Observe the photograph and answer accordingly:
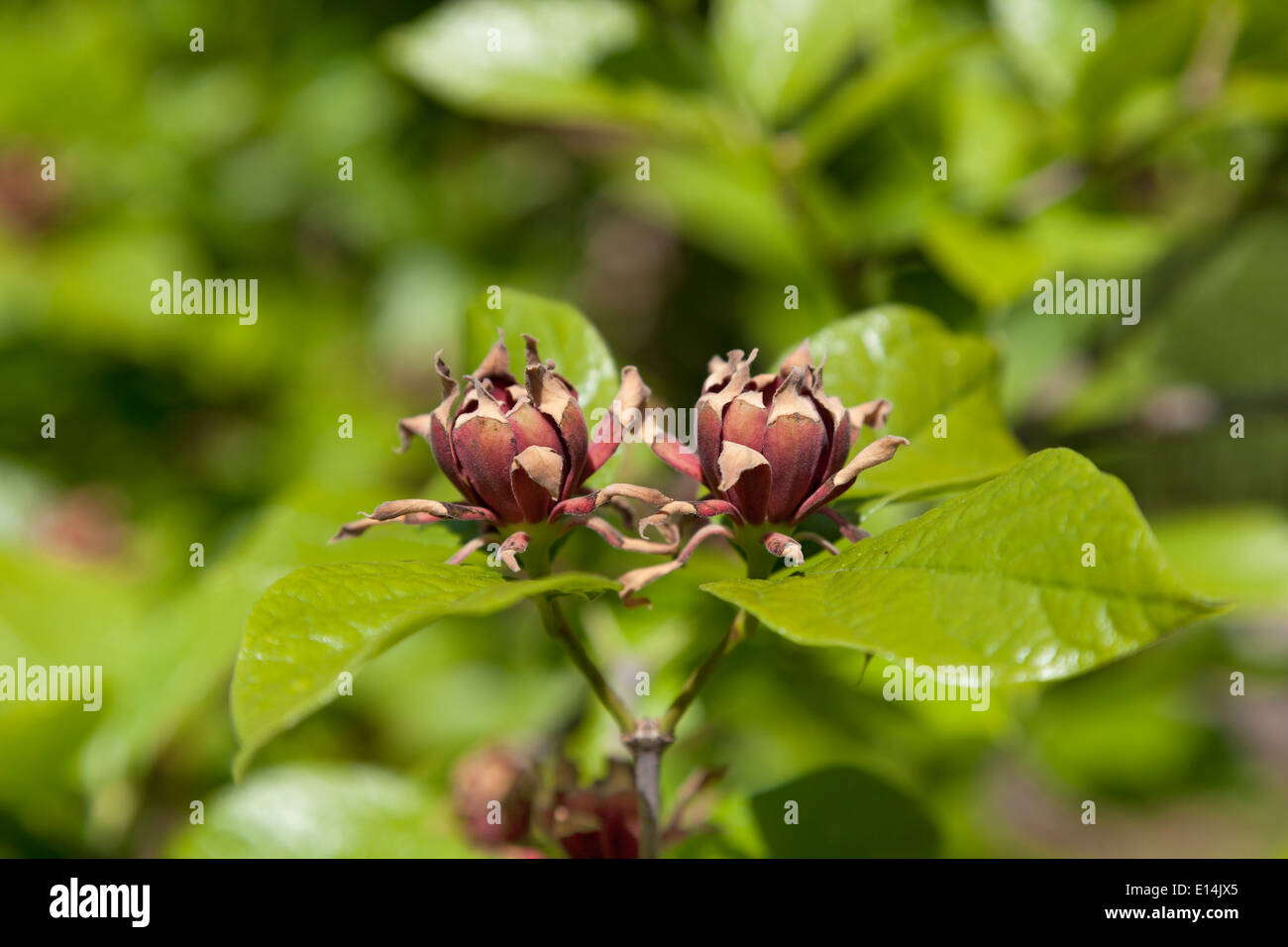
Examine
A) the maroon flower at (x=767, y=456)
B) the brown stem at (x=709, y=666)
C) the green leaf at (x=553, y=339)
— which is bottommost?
the brown stem at (x=709, y=666)

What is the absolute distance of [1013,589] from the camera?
0.59 meters

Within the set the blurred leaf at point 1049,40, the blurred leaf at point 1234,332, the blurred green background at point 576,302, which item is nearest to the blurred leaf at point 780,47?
the blurred green background at point 576,302

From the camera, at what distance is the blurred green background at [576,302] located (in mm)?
1220

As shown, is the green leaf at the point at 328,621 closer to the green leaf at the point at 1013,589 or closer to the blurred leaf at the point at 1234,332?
the green leaf at the point at 1013,589

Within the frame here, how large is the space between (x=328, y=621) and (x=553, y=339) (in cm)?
39

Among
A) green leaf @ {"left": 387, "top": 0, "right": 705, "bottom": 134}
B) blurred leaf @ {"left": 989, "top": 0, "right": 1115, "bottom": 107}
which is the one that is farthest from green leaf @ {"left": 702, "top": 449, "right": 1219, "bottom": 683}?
blurred leaf @ {"left": 989, "top": 0, "right": 1115, "bottom": 107}

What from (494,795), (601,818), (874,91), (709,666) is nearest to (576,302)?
(874,91)

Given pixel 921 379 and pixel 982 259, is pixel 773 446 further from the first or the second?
pixel 982 259

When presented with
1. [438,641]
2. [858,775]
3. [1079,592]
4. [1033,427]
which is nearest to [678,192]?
[1033,427]

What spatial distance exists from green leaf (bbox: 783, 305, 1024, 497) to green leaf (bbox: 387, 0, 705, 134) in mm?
487

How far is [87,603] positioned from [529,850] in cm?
98

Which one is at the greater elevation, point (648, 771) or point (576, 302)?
point (576, 302)

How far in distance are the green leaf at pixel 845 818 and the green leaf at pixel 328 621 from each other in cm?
39

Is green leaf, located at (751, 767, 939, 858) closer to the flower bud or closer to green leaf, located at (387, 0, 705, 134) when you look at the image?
the flower bud
